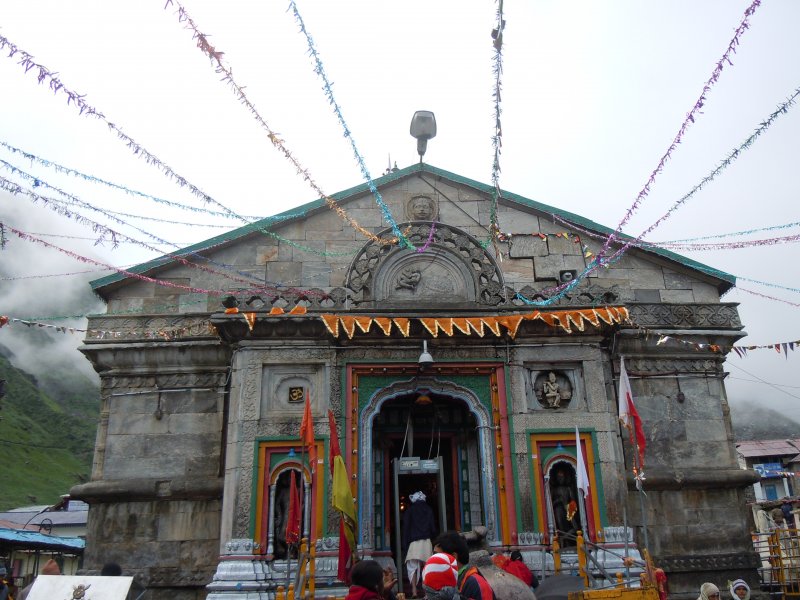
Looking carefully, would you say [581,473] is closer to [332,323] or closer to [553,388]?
[553,388]

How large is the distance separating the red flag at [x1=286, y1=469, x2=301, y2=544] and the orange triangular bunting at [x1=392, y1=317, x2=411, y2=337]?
336 cm

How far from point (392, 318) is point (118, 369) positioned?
6.15 metres

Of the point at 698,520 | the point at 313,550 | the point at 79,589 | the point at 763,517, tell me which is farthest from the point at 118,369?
the point at 763,517

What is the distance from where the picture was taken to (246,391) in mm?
13289

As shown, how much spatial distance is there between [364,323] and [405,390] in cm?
165

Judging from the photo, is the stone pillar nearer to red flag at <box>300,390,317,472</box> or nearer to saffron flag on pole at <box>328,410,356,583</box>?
saffron flag on pole at <box>328,410,356,583</box>

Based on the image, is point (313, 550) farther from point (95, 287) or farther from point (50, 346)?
point (50, 346)

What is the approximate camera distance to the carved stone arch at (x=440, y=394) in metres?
12.9

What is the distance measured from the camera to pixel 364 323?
13.4 metres

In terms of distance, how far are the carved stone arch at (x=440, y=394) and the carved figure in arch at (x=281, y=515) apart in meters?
1.26

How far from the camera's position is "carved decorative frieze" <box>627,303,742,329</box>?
15.3 meters

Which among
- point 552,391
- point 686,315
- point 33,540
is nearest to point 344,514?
point 552,391

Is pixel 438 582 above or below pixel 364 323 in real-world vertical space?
below

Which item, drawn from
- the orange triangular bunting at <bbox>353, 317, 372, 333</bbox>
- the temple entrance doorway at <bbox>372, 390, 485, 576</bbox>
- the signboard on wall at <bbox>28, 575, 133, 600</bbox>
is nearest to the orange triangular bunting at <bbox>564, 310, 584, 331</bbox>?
the temple entrance doorway at <bbox>372, 390, 485, 576</bbox>
